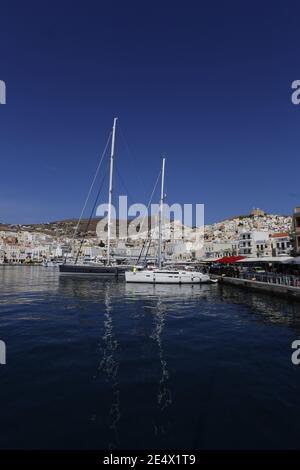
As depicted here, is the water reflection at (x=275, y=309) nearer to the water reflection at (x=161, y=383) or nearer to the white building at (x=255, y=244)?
the water reflection at (x=161, y=383)

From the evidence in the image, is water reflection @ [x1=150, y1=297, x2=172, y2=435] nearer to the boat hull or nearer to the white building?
the boat hull

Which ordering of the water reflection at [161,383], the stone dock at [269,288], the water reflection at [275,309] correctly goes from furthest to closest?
1. the stone dock at [269,288]
2. the water reflection at [275,309]
3. the water reflection at [161,383]

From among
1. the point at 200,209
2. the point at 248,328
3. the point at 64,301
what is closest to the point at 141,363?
the point at 248,328

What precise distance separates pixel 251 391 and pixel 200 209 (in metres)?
42.4

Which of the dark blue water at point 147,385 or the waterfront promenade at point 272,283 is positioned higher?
the waterfront promenade at point 272,283

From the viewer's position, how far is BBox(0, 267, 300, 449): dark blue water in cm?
600

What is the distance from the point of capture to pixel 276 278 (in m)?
31.6

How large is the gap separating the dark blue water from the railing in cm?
1236

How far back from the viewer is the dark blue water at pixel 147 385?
6000 millimetres

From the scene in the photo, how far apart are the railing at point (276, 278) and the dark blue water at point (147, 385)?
1236 cm

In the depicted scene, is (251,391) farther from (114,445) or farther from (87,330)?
(87,330)

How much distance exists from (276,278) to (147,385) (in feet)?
88.4

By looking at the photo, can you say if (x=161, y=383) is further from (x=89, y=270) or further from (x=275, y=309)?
(x=89, y=270)

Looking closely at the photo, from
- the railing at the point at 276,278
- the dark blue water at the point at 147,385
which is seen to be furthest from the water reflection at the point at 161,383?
the railing at the point at 276,278
